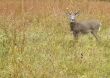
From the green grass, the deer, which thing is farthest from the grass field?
the deer

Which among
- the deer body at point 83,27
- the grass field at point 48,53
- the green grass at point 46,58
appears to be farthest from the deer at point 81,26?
the green grass at point 46,58

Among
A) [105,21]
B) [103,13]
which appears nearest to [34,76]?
[105,21]

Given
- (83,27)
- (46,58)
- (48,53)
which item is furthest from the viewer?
(83,27)

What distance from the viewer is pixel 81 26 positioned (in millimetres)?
10680

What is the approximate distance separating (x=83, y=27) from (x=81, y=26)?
0.07m

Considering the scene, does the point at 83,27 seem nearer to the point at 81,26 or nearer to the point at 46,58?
the point at 81,26

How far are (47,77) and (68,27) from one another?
5.63 meters

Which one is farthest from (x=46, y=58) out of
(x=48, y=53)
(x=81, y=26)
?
(x=81, y=26)

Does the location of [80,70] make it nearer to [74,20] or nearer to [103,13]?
[74,20]

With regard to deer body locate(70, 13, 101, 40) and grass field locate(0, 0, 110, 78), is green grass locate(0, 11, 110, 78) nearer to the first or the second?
grass field locate(0, 0, 110, 78)

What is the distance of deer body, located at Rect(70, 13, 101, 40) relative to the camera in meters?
10.5

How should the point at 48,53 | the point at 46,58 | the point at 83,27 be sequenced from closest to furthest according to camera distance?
the point at 46,58 < the point at 48,53 < the point at 83,27

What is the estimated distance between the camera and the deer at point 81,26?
10.5 m

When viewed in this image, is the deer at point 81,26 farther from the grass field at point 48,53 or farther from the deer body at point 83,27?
the grass field at point 48,53
